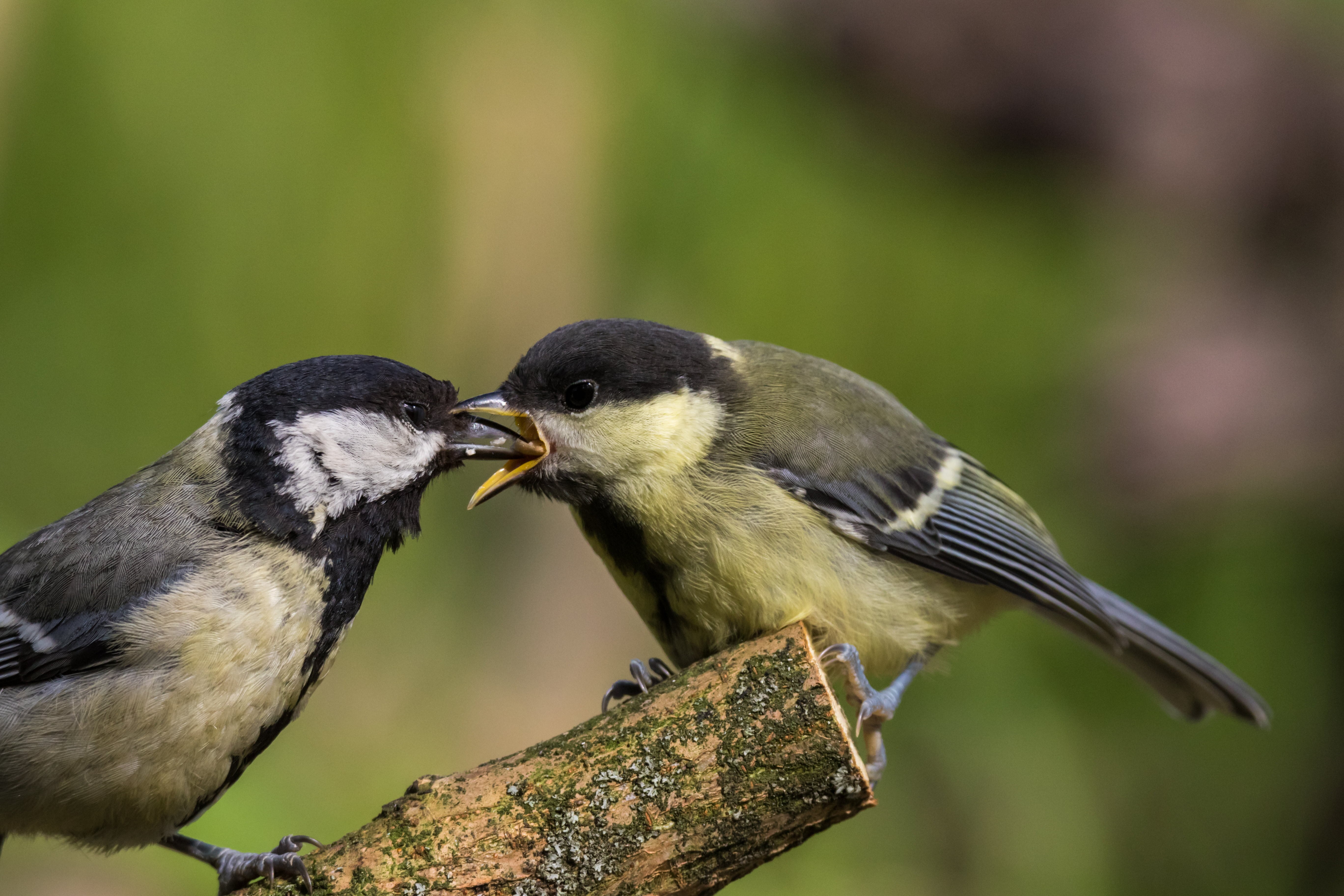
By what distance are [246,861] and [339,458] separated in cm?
59

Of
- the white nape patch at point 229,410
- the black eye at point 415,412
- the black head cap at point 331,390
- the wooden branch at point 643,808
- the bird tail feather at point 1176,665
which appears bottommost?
the bird tail feather at point 1176,665

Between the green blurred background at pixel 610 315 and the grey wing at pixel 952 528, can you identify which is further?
the green blurred background at pixel 610 315

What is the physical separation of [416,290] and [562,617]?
1286mm

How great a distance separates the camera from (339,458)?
5.49ft

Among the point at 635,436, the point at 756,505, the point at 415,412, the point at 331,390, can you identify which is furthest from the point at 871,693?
the point at 331,390

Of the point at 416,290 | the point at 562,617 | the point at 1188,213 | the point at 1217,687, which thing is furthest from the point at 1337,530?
the point at 416,290

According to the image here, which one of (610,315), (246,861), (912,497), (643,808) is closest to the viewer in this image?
(643,808)

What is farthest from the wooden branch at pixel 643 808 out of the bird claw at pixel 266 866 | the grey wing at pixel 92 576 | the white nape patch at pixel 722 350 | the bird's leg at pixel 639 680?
the white nape patch at pixel 722 350

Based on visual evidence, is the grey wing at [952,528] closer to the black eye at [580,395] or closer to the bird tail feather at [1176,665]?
the bird tail feather at [1176,665]

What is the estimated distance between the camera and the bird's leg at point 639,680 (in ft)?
5.73

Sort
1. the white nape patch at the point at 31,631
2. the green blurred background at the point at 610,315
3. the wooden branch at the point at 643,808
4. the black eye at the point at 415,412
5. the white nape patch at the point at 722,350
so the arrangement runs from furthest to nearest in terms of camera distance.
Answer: the green blurred background at the point at 610,315 < the white nape patch at the point at 722,350 < the black eye at the point at 415,412 < the white nape patch at the point at 31,631 < the wooden branch at the point at 643,808

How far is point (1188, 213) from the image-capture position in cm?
402

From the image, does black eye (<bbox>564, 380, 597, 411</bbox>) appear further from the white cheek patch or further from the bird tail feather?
the bird tail feather

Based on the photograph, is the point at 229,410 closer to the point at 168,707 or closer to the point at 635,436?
the point at 168,707
